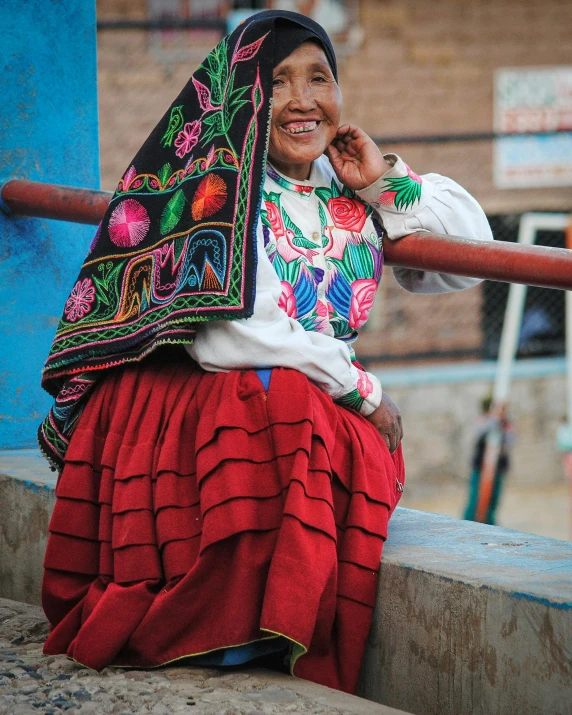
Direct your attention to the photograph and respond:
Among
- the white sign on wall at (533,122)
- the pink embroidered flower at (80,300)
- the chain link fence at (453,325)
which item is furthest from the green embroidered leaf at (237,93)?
the white sign on wall at (533,122)

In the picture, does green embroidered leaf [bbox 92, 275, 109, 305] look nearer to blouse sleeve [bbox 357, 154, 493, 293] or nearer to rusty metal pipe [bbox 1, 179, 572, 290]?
rusty metal pipe [bbox 1, 179, 572, 290]

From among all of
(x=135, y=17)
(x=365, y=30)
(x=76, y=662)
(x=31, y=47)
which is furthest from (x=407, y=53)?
(x=76, y=662)

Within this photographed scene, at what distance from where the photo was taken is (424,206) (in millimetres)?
2650

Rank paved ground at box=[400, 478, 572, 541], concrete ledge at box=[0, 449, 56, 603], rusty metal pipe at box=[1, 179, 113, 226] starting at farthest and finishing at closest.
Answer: paved ground at box=[400, 478, 572, 541], rusty metal pipe at box=[1, 179, 113, 226], concrete ledge at box=[0, 449, 56, 603]

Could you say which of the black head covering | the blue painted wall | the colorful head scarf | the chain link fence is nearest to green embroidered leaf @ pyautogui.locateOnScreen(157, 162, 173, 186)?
the colorful head scarf

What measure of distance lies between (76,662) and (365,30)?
919 centimetres

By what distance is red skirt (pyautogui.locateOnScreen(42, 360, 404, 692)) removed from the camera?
2.19 meters

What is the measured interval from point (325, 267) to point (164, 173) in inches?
17.1

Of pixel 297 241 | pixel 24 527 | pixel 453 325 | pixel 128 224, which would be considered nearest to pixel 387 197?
pixel 297 241

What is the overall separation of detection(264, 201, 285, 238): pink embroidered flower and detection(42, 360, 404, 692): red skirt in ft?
1.15

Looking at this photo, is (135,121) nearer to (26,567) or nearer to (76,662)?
(26,567)

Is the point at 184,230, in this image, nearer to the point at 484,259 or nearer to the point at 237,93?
the point at 237,93

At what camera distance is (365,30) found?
34.7 feet

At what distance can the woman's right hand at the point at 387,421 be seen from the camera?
252 centimetres
